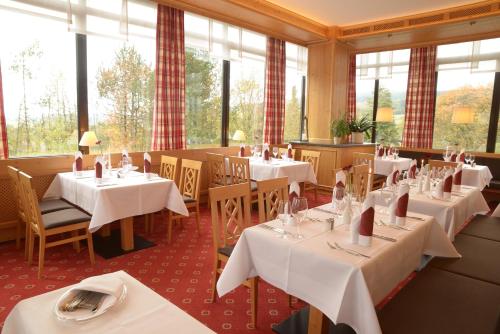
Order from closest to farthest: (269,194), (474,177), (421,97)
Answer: (269,194), (474,177), (421,97)

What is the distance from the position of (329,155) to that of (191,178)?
321 cm

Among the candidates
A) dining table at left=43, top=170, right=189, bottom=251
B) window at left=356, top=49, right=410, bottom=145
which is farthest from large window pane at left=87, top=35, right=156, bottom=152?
window at left=356, top=49, right=410, bottom=145

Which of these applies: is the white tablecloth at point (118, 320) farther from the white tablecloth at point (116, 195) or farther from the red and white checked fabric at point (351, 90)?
the red and white checked fabric at point (351, 90)

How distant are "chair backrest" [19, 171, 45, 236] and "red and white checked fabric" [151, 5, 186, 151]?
2.06 metres

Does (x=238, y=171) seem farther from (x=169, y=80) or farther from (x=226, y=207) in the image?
→ (x=226, y=207)

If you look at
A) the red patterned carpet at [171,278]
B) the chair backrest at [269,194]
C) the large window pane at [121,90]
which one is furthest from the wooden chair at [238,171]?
the chair backrest at [269,194]

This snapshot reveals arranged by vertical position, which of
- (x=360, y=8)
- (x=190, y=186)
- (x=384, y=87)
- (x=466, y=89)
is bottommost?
(x=190, y=186)

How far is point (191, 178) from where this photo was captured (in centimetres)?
416

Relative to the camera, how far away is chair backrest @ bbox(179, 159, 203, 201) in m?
3.95

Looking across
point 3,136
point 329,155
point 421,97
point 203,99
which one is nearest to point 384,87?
point 421,97

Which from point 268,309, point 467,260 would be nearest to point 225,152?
point 268,309

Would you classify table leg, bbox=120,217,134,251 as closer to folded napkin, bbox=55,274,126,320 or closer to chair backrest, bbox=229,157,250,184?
chair backrest, bbox=229,157,250,184

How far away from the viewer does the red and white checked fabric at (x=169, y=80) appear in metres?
4.83

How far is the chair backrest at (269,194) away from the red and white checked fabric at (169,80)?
2.67m
